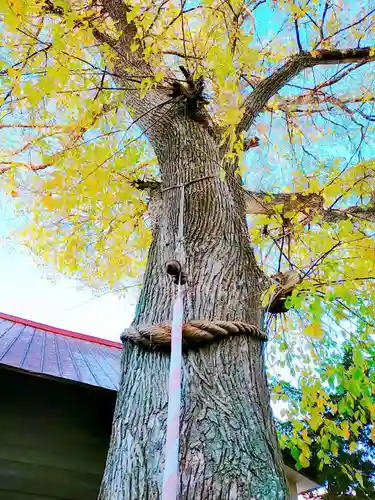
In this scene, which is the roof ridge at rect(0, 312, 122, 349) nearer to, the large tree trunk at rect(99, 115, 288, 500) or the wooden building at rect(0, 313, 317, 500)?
the wooden building at rect(0, 313, 317, 500)

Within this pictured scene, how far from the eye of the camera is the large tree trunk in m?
0.98

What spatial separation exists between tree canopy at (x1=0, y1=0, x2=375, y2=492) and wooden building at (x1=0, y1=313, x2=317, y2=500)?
108cm

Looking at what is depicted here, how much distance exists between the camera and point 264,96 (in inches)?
100

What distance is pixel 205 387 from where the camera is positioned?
1146 mm

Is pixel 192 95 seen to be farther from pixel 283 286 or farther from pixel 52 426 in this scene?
pixel 52 426

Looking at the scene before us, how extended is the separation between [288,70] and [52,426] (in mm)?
2791

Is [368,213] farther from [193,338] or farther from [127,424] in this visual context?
[127,424]

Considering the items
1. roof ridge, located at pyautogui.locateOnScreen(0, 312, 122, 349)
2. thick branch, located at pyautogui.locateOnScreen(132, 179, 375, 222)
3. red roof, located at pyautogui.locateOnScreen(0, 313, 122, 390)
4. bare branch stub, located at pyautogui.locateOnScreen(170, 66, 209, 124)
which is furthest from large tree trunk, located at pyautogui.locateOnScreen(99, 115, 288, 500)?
roof ridge, located at pyautogui.locateOnScreen(0, 312, 122, 349)

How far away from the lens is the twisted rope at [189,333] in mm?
1217

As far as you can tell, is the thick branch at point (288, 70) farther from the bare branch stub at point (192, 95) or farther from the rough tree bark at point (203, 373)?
the rough tree bark at point (203, 373)

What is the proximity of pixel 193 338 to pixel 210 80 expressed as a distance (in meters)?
1.87

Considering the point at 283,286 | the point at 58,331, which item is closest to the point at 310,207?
the point at 283,286

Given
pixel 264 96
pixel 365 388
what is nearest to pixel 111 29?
pixel 264 96

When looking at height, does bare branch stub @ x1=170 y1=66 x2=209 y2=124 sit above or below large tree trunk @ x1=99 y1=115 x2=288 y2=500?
above
